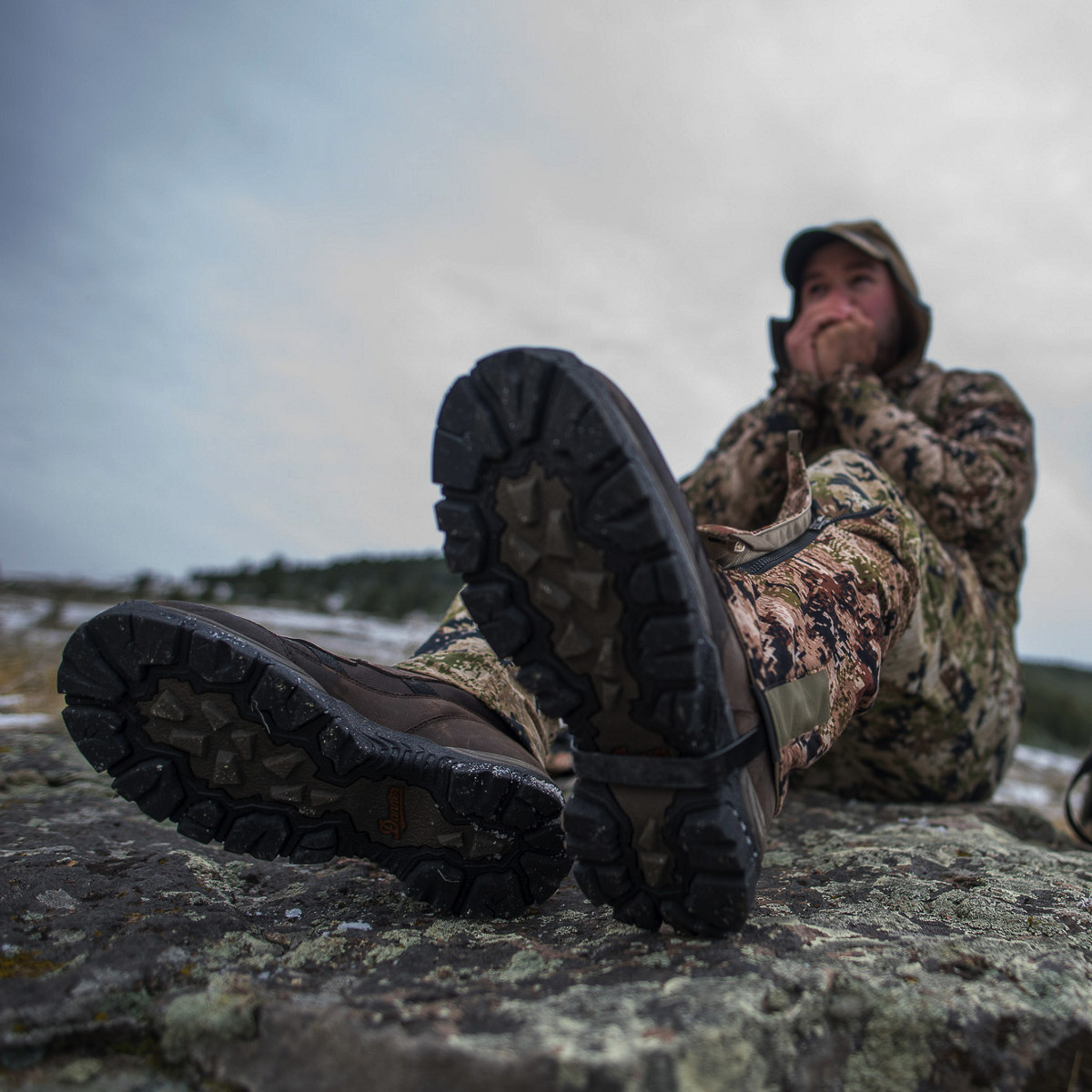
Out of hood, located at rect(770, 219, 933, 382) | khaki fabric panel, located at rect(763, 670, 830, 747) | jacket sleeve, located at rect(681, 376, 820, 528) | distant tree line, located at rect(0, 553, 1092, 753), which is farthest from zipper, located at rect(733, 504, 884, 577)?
distant tree line, located at rect(0, 553, 1092, 753)

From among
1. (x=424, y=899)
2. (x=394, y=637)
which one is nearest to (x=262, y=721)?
(x=424, y=899)

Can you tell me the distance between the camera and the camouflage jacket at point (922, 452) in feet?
6.57

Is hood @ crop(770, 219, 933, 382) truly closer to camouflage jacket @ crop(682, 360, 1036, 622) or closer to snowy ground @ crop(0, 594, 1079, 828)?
camouflage jacket @ crop(682, 360, 1036, 622)

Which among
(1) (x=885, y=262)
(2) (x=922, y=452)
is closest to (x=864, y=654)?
(2) (x=922, y=452)

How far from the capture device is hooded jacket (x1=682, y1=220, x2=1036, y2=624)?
2006 millimetres

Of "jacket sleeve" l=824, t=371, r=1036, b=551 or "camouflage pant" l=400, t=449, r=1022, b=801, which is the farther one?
"jacket sleeve" l=824, t=371, r=1036, b=551

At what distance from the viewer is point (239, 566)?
45.4 feet

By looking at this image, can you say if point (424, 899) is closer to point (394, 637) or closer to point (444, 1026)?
point (444, 1026)

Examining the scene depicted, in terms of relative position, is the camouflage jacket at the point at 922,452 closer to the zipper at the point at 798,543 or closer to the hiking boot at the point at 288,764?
the zipper at the point at 798,543

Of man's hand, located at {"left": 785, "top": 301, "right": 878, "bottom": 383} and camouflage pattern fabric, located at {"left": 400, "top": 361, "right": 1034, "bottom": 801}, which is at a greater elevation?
man's hand, located at {"left": 785, "top": 301, "right": 878, "bottom": 383}

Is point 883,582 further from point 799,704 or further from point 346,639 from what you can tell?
point 346,639

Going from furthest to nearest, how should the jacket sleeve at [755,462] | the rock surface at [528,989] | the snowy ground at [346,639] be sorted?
the snowy ground at [346,639] < the jacket sleeve at [755,462] < the rock surface at [528,989]

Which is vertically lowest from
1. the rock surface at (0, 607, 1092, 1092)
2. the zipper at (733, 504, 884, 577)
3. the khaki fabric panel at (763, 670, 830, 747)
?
the rock surface at (0, 607, 1092, 1092)

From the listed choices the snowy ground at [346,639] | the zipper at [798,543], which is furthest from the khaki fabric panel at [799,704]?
the snowy ground at [346,639]
